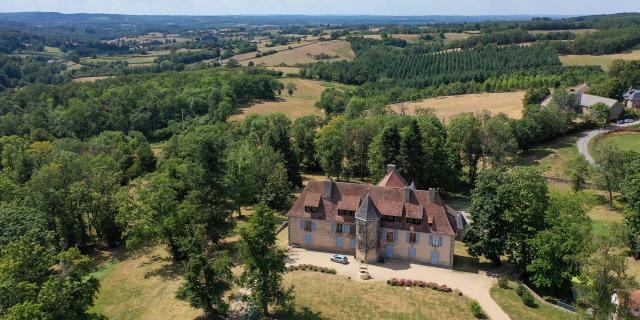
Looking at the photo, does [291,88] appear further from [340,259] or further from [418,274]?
[418,274]

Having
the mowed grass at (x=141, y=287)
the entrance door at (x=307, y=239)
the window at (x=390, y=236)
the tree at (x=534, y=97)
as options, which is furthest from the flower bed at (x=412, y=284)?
the tree at (x=534, y=97)

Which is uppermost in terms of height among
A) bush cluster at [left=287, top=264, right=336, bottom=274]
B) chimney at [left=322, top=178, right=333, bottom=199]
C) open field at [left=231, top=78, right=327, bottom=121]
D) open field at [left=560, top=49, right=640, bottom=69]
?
open field at [left=560, top=49, right=640, bottom=69]

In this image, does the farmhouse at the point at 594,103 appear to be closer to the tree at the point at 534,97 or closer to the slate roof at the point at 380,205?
the tree at the point at 534,97

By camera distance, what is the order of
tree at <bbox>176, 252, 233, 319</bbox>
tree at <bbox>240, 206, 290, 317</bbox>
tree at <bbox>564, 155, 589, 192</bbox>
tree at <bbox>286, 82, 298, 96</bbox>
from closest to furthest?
tree at <bbox>176, 252, 233, 319</bbox>
tree at <bbox>240, 206, 290, 317</bbox>
tree at <bbox>564, 155, 589, 192</bbox>
tree at <bbox>286, 82, 298, 96</bbox>

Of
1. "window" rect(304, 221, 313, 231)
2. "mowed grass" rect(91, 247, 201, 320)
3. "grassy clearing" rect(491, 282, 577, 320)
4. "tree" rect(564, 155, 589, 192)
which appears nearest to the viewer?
"grassy clearing" rect(491, 282, 577, 320)

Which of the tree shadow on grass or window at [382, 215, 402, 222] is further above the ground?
window at [382, 215, 402, 222]

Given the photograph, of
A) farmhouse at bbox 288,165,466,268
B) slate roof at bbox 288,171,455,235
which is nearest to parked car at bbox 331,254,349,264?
farmhouse at bbox 288,165,466,268

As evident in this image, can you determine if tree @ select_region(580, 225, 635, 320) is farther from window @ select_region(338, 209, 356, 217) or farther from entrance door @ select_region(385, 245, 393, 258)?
window @ select_region(338, 209, 356, 217)

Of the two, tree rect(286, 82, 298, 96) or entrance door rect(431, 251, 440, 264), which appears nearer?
entrance door rect(431, 251, 440, 264)
